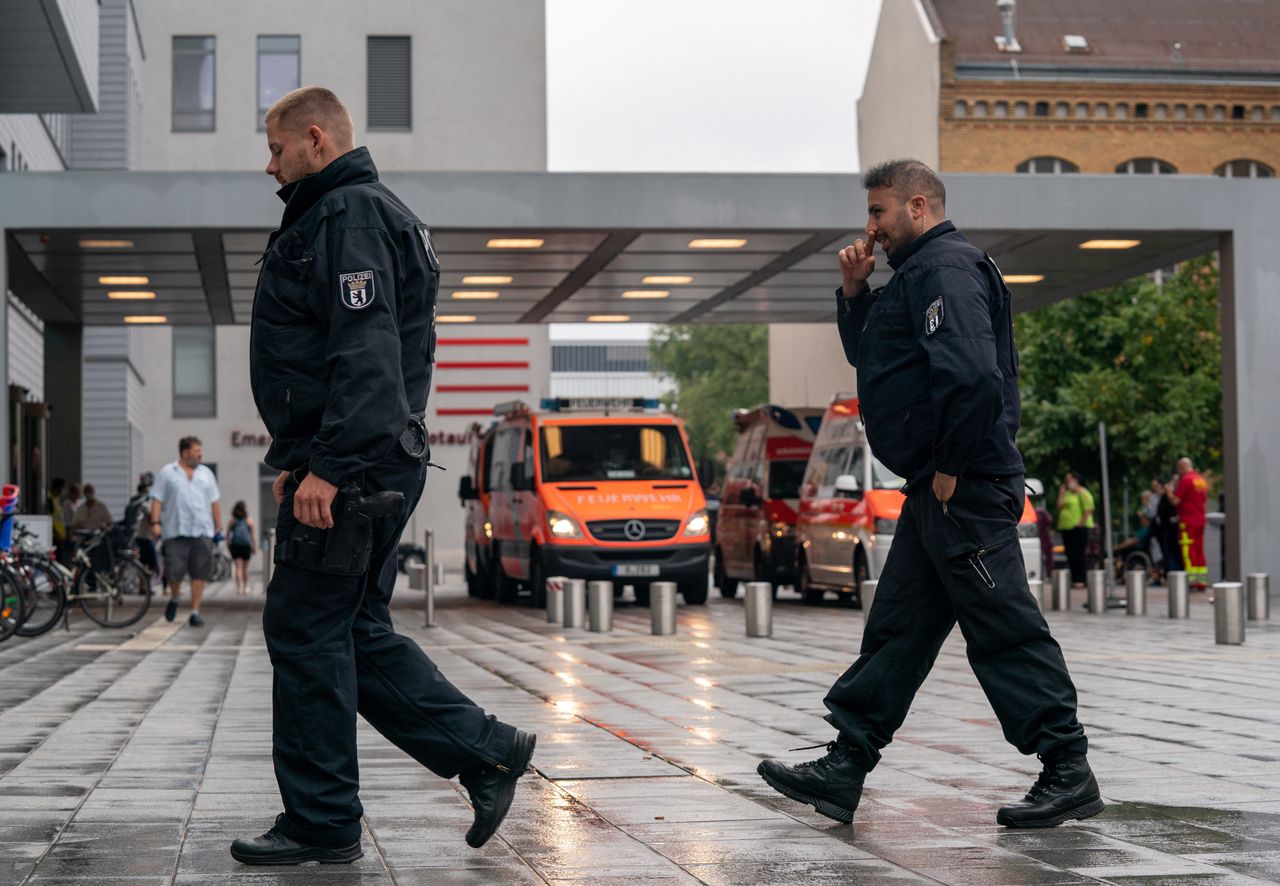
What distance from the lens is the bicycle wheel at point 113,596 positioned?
18203 millimetres

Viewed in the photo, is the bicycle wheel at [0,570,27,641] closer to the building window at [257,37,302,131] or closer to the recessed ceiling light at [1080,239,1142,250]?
the recessed ceiling light at [1080,239,1142,250]

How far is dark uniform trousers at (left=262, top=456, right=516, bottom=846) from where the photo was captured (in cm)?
493

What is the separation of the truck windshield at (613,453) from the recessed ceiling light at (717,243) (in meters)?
2.32

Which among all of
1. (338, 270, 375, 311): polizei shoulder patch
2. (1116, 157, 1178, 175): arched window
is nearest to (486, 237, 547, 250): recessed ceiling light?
(338, 270, 375, 311): polizei shoulder patch

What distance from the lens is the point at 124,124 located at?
1781 inches

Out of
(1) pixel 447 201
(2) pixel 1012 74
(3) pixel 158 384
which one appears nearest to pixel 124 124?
Result: (3) pixel 158 384

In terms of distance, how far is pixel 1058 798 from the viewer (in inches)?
218

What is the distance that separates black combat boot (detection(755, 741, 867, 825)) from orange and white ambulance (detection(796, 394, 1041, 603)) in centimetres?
1413

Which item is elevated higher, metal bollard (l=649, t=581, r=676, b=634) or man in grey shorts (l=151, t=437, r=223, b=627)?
man in grey shorts (l=151, t=437, r=223, b=627)

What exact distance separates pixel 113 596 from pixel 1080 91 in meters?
36.9

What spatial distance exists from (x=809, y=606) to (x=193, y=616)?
25.6 ft

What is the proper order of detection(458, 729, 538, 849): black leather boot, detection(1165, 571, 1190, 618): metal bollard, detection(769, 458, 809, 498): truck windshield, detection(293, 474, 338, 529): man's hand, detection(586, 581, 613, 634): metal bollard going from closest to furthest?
detection(293, 474, 338, 529): man's hand < detection(458, 729, 538, 849): black leather boot < detection(586, 581, 613, 634): metal bollard < detection(1165, 571, 1190, 618): metal bollard < detection(769, 458, 809, 498): truck windshield

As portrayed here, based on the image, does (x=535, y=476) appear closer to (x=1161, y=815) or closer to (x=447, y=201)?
(x=447, y=201)

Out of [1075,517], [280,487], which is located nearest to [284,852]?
[280,487]
